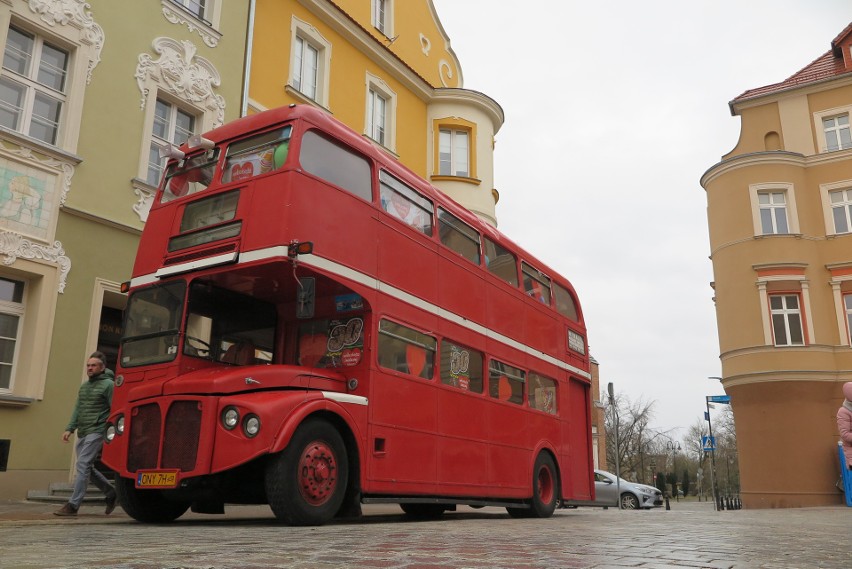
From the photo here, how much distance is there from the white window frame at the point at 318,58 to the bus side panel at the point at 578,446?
29.3 feet

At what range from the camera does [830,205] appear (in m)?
26.4

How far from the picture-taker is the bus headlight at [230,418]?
7.12m

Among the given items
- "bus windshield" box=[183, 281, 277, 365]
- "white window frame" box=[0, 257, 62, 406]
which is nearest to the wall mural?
"white window frame" box=[0, 257, 62, 406]

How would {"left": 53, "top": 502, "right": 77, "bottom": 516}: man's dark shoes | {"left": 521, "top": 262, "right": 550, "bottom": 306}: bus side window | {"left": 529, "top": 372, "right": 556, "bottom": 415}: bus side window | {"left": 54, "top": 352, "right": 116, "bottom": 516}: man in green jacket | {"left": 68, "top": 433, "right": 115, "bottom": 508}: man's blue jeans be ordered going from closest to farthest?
{"left": 53, "top": 502, "right": 77, "bottom": 516}: man's dark shoes → {"left": 68, "top": 433, "right": 115, "bottom": 508}: man's blue jeans → {"left": 54, "top": 352, "right": 116, "bottom": 516}: man in green jacket → {"left": 529, "top": 372, "right": 556, "bottom": 415}: bus side window → {"left": 521, "top": 262, "right": 550, "bottom": 306}: bus side window

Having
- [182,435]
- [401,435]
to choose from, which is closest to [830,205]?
[401,435]

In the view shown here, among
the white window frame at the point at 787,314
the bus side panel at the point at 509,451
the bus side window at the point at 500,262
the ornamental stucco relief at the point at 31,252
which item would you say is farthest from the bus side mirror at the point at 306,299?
the white window frame at the point at 787,314

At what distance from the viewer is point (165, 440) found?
24.4 feet

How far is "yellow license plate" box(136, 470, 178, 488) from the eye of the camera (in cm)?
719

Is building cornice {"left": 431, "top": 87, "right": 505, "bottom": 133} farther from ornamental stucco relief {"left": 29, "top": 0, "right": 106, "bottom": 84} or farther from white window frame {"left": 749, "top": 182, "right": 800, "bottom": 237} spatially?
ornamental stucco relief {"left": 29, "top": 0, "right": 106, "bottom": 84}

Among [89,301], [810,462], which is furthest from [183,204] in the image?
[810,462]

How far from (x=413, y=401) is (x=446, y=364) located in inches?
39.9

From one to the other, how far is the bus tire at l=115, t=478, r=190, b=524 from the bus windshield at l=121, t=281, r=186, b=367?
131 cm

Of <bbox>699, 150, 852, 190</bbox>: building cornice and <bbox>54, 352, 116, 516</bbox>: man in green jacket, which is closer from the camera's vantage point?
<bbox>54, 352, 116, 516</bbox>: man in green jacket

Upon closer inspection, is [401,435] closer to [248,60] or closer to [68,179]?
[68,179]
